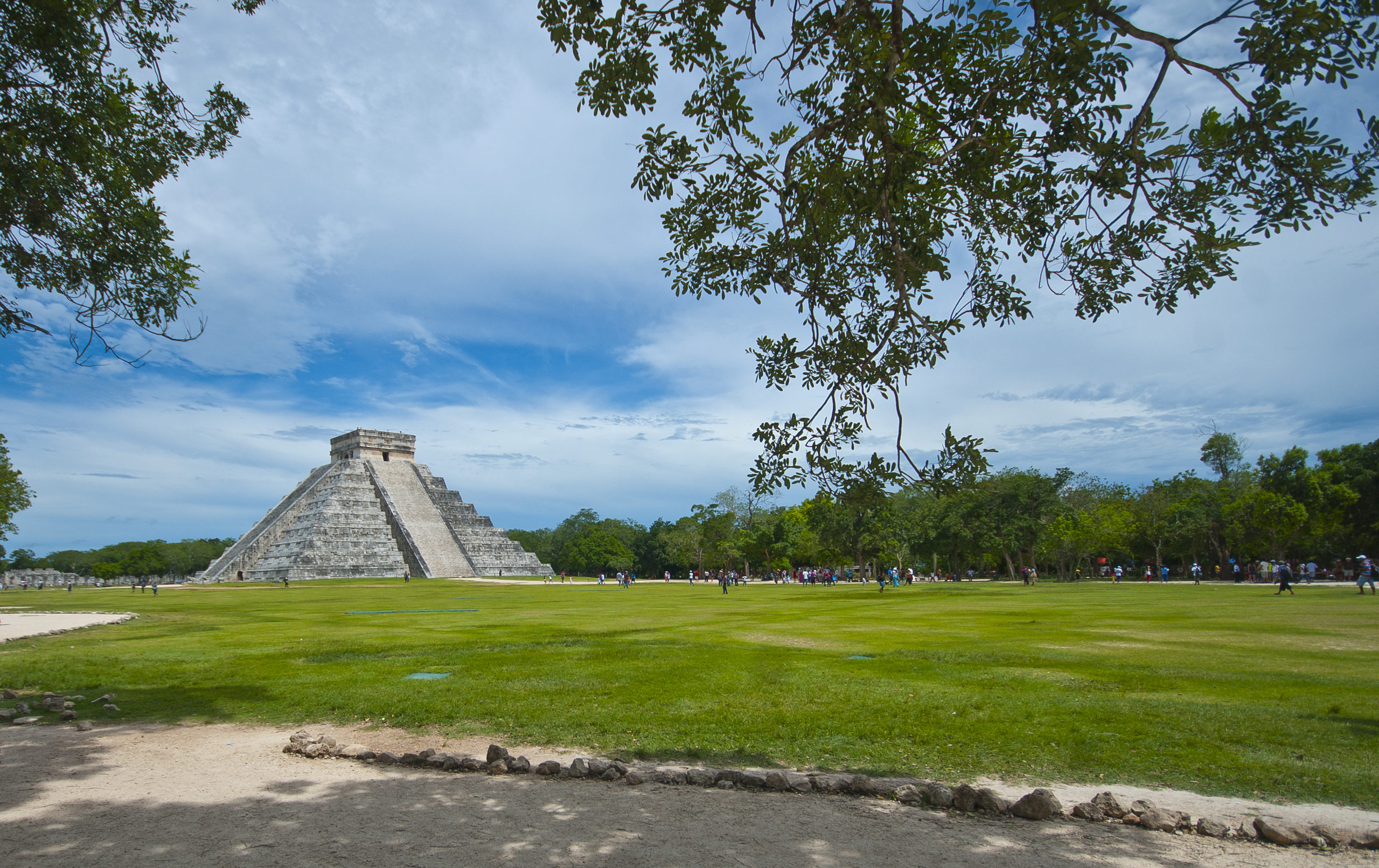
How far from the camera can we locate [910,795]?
16.9 ft

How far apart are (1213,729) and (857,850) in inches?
172

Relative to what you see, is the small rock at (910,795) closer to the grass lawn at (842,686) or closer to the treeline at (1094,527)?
the grass lawn at (842,686)

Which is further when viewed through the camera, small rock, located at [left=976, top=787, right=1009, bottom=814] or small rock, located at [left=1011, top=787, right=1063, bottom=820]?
small rock, located at [left=976, top=787, right=1009, bottom=814]

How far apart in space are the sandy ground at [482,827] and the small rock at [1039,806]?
69 millimetres

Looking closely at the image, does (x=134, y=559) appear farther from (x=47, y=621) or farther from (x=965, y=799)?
(x=965, y=799)

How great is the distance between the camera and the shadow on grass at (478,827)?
4.19 metres

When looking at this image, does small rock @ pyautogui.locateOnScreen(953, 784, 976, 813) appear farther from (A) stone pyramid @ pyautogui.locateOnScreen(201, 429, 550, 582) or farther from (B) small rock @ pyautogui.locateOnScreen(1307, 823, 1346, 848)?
(A) stone pyramid @ pyautogui.locateOnScreen(201, 429, 550, 582)

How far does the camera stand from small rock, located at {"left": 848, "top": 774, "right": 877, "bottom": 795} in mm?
5289

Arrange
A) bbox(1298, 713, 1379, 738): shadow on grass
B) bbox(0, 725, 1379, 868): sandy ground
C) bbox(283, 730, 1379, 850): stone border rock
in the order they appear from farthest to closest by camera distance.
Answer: bbox(1298, 713, 1379, 738): shadow on grass
bbox(283, 730, 1379, 850): stone border rock
bbox(0, 725, 1379, 868): sandy ground

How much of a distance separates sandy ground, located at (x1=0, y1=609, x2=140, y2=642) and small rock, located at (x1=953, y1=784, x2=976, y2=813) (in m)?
18.8

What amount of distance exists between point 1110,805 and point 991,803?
737 millimetres

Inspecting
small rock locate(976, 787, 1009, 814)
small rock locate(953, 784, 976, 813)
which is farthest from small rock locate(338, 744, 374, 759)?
small rock locate(976, 787, 1009, 814)

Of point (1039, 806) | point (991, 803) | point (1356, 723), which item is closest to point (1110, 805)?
point (1039, 806)

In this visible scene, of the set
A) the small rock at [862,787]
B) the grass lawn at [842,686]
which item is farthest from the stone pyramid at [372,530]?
the small rock at [862,787]
